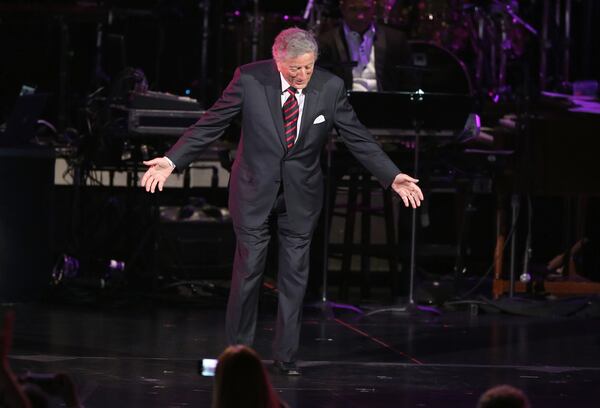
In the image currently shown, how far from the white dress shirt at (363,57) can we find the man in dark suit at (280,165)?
3.09m

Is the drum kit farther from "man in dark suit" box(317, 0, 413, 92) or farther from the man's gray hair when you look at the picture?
the man's gray hair

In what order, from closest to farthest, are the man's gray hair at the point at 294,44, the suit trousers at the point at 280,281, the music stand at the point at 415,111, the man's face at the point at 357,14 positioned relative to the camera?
the man's gray hair at the point at 294,44
the suit trousers at the point at 280,281
the music stand at the point at 415,111
the man's face at the point at 357,14

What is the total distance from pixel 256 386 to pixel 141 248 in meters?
7.12

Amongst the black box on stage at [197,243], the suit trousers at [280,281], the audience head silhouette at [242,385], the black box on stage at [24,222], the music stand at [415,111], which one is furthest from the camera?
the black box on stage at [197,243]

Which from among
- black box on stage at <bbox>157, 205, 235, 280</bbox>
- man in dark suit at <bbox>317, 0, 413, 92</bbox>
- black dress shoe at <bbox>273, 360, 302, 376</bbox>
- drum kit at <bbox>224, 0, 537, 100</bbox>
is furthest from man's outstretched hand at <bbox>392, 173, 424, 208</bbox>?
drum kit at <bbox>224, 0, 537, 100</bbox>

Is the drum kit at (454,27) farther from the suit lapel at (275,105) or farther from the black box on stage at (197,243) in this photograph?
the suit lapel at (275,105)

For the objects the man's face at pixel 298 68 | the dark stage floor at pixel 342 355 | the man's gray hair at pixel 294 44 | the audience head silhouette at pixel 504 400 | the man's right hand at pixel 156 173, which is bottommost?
the dark stage floor at pixel 342 355

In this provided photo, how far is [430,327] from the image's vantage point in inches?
332

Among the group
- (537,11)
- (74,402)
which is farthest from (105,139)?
(74,402)

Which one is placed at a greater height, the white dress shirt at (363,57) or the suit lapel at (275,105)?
the white dress shirt at (363,57)

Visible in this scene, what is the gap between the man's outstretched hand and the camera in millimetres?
6027

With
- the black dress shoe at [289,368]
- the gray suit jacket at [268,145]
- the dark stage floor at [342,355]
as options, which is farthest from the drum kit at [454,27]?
the black dress shoe at [289,368]

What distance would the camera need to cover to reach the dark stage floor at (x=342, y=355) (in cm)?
574

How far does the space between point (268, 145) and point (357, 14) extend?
3331 millimetres
